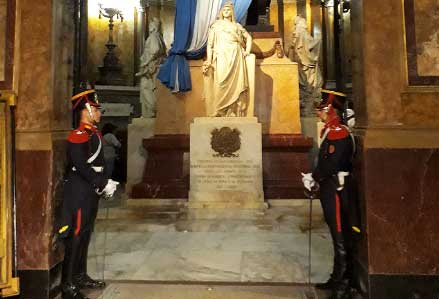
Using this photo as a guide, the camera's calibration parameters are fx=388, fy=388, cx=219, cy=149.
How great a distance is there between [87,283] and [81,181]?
1.05 meters

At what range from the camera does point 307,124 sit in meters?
9.79

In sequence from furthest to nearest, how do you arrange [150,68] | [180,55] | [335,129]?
[150,68]
[180,55]
[335,129]

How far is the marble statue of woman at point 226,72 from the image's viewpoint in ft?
25.6

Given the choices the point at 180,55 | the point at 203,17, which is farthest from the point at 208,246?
the point at 203,17

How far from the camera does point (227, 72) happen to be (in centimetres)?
777

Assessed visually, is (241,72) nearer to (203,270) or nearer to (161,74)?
(161,74)

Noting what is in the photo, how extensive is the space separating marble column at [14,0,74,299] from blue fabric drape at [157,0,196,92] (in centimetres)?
521

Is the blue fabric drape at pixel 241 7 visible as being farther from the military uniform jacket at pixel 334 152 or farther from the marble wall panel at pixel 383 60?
the military uniform jacket at pixel 334 152

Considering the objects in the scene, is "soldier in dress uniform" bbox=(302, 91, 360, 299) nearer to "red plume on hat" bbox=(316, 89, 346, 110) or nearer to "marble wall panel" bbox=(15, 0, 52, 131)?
"red plume on hat" bbox=(316, 89, 346, 110)

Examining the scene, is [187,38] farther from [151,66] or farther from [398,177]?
[398,177]

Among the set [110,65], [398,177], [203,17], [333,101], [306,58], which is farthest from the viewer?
[110,65]

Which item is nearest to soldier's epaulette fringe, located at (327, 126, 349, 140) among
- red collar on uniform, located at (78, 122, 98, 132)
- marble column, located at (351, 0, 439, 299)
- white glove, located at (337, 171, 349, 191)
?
marble column, located at (351, 0, 439, 299)

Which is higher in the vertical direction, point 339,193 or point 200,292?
point 339,193

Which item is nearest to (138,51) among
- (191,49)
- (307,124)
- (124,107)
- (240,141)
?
(124,107)
